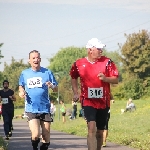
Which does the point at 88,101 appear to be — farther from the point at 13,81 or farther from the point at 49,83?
the point at 13,81

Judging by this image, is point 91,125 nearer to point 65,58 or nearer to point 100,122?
point 100,122

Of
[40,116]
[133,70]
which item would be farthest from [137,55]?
[40,116]

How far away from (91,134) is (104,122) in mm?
493

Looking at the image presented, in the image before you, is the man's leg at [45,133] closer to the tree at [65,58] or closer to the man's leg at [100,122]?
the man's leg at [100,122]

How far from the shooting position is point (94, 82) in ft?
37.7

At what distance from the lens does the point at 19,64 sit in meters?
152

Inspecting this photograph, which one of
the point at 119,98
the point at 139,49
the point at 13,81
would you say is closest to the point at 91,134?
the point at 119,98

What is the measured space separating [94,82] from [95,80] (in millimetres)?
38

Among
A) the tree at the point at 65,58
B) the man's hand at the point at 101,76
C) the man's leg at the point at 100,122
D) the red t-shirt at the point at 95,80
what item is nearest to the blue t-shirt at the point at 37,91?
the red t-shirt at the point at 95,80

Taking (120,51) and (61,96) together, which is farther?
(61,96)

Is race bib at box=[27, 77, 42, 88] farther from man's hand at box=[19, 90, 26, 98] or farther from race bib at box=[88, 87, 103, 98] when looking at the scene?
race bib at box=[88, 87, 103, 98]

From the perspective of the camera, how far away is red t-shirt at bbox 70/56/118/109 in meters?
11.5

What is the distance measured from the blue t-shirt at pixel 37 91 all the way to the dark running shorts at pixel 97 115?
1179 mm

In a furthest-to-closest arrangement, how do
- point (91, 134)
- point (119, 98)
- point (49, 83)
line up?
point (119, 98), point (49, 83), point (91, 134)
